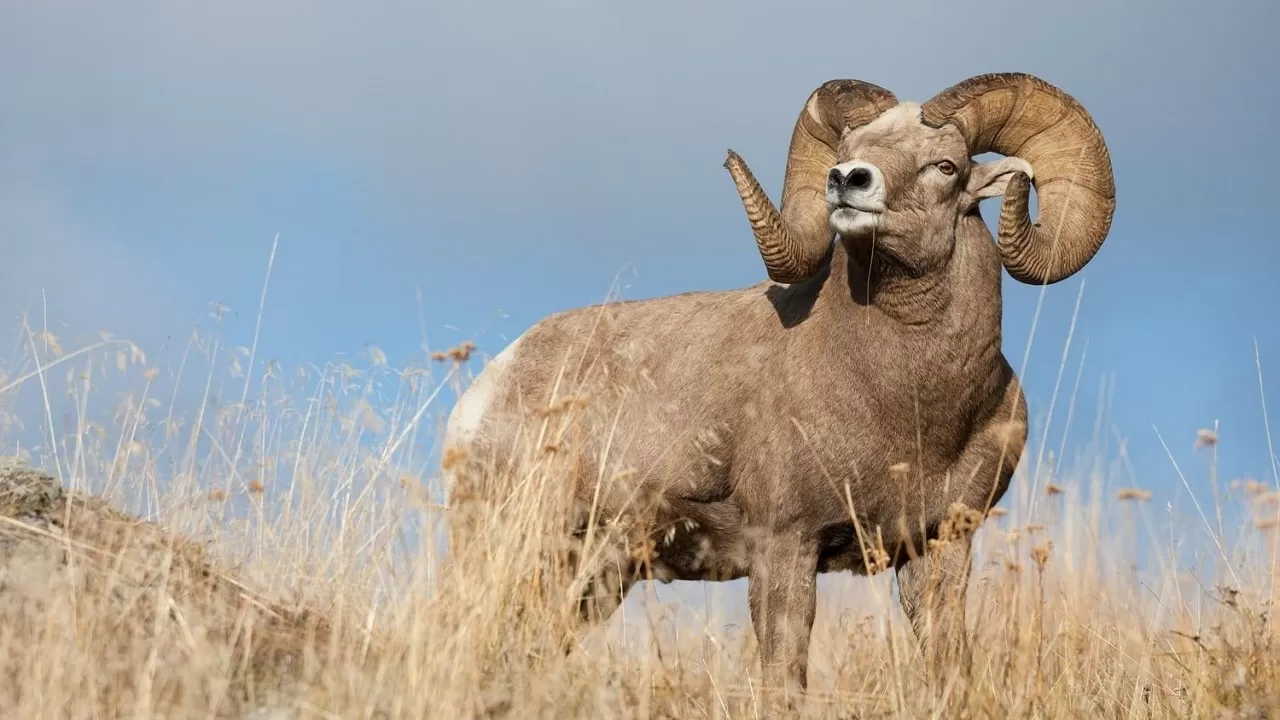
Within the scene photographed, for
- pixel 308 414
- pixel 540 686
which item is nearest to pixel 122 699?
pixel 540 686

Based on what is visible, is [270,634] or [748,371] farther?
[748,371]

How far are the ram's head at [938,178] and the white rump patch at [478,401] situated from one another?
2.45 metres

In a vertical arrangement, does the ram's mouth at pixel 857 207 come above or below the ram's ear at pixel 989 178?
below

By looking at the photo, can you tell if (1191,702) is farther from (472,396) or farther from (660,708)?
(472,396)

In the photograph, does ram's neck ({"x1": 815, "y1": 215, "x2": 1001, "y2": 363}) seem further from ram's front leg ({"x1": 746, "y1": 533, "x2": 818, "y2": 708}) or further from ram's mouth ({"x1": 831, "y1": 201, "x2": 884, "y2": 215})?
ram's front leg ({"x1": 746, "y1": 533, "x2": 818, "y2": 708})

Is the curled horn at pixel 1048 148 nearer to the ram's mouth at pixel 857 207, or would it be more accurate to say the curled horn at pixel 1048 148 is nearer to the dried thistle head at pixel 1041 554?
the ram's mouth at pixel 857 207

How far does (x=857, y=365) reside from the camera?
299 inches

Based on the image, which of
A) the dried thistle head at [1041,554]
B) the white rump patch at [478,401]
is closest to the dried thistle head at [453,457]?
the dried thistle head at [1041,554]

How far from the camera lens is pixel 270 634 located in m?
5.12

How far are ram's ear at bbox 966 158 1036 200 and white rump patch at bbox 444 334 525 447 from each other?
3565 mm

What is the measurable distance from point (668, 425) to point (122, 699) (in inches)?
178

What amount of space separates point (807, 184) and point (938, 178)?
124cm

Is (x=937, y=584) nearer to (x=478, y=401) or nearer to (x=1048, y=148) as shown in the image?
(x=1048, y=148)

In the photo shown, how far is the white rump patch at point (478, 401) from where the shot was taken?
9312mm
